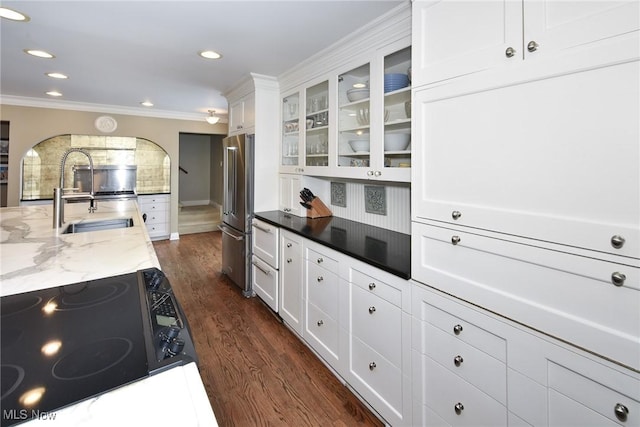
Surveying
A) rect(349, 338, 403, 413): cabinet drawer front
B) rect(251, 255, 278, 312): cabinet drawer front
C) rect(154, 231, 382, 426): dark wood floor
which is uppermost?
rect(251, 255, 278, 312): cabinet drawer front

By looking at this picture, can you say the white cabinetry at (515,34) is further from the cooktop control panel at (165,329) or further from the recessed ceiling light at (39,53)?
the recessed ceiling light at (39,53)

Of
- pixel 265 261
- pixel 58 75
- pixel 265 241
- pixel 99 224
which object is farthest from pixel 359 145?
pixel 58 75

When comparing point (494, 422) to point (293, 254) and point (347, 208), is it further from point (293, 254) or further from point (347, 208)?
point (347, 208)

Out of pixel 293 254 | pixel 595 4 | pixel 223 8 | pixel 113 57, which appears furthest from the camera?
pixel 113 57

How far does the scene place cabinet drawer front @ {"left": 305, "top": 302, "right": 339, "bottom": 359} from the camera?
2.05 m

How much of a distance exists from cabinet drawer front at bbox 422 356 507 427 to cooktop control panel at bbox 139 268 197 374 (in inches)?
42.2

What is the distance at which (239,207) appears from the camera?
3.34 metres

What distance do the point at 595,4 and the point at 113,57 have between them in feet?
10.9

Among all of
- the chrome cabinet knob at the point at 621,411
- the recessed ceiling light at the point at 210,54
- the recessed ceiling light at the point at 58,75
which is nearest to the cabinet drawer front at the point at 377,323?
the chrome cabinet knob at the point at 621,411

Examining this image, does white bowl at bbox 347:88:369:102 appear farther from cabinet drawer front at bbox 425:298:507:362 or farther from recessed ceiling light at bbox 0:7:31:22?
recessed ceiling light at bbox 0:7:31:22

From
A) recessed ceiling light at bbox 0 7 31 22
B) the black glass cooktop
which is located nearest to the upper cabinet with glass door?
the black glass cooktop

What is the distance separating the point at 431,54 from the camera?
1370 mm

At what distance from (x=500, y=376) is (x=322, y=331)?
4.05 ft

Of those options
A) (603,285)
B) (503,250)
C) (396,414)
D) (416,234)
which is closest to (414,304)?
(416,234)
